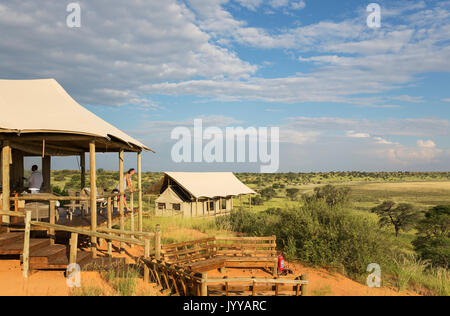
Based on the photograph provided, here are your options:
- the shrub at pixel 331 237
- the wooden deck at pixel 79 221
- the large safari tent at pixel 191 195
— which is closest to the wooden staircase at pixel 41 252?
the wooden deck at pixel 79 221

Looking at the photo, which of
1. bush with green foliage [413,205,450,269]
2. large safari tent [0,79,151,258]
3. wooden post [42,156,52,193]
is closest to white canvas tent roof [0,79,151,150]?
large safari tent [0,79,151,258]

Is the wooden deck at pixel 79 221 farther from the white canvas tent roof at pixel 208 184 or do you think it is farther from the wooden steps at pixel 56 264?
the white canvas tent roof at pixel 208 184

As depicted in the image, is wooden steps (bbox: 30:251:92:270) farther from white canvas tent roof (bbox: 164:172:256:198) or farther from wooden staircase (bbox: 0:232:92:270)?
white canvas tent roof (bbox: 164:172:256:198)

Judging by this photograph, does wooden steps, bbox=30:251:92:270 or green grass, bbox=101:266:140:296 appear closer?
green grass, bbox=101:266:140:296

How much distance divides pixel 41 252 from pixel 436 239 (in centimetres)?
1721

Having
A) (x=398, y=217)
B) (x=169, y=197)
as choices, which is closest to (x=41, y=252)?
(x=169, y=197)

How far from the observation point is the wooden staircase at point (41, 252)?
300 inches

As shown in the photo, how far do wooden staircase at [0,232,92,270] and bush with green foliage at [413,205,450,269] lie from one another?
42.7 ft

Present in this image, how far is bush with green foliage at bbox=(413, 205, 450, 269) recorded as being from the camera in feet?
A: 49.7

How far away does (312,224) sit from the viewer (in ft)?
37.4
